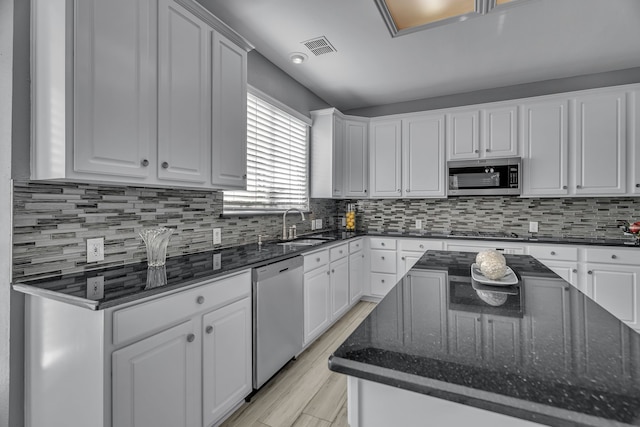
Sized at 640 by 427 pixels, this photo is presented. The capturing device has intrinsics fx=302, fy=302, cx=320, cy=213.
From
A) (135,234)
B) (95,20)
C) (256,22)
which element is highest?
(256,22)

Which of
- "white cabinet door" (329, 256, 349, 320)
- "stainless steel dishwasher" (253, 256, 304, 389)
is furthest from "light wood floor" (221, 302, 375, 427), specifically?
"white cabinet door" (329, 256, 349, 320)

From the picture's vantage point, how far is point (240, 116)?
2.23 m

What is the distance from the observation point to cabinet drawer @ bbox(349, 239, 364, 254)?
3580 millimetres

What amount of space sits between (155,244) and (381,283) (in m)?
2.87

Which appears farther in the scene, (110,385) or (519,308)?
(110,385)

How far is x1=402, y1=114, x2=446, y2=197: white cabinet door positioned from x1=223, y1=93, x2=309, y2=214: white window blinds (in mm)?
1326

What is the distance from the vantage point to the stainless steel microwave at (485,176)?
340 cm

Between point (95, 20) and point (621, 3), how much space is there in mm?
3425

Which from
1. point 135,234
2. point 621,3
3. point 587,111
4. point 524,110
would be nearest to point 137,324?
point 135,234

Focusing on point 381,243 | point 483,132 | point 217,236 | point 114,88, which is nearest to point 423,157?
point 483,132

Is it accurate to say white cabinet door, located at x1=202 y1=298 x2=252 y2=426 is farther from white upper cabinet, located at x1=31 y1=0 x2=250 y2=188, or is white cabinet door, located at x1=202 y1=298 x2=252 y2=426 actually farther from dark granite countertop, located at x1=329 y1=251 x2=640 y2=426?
dark granite countertop, located at x1=329 y1=251 x2=640 y2=426

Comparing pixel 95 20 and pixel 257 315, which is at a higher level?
pixel 95 20

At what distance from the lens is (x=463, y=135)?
366 cm

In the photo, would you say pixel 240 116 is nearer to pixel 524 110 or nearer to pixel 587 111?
pixel 524 110
